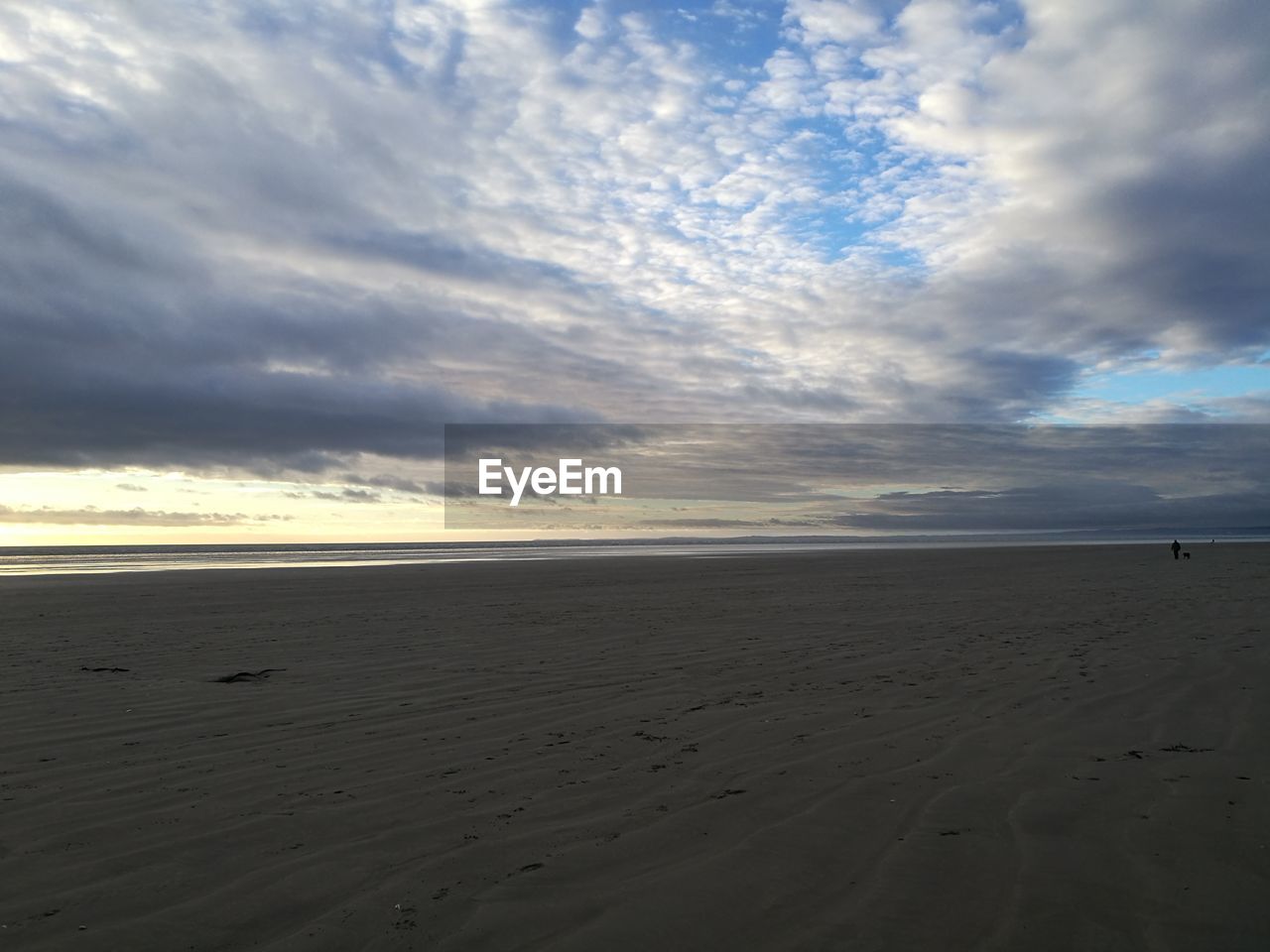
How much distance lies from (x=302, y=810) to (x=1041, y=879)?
404 centimetres

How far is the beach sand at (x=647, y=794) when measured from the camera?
3.51 meters

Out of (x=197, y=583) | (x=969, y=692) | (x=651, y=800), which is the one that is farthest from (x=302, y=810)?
(x=197, y=583)

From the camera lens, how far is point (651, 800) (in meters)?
4.91

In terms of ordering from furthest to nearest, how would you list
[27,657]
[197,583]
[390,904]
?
[197,583] < [27,657] < [390,904]

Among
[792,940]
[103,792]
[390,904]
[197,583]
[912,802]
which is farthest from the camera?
[197,583]

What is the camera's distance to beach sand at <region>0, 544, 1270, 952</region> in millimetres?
3512

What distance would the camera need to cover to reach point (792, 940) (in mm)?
3311

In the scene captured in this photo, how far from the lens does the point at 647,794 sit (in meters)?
5.01

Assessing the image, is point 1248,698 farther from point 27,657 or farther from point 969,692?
point 27,657

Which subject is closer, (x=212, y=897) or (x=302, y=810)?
(x=212, y=897)

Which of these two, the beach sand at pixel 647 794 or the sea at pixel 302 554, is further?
the sea at pixel 302 554

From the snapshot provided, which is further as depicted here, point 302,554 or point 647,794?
point 302,554

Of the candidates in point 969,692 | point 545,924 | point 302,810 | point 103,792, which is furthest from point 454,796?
point 969,692

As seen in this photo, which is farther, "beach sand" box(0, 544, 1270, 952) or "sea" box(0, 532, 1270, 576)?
"sea" box(0, 532, 1270, 576)
